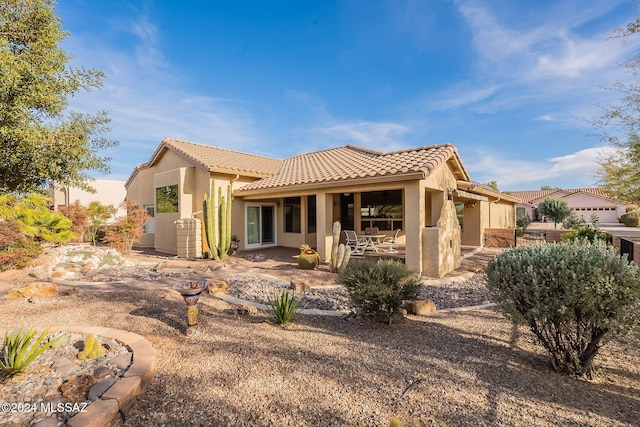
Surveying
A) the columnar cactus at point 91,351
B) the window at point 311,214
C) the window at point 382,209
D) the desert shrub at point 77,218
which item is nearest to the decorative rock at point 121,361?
the columnar cactus at point 91,351

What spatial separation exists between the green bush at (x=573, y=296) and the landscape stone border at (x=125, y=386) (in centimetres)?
431

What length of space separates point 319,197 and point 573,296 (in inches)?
354

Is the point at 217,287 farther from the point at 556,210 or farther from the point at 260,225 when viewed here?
the point at 556,210

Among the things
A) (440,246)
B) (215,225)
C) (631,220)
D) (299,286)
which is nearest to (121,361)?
(299,286)

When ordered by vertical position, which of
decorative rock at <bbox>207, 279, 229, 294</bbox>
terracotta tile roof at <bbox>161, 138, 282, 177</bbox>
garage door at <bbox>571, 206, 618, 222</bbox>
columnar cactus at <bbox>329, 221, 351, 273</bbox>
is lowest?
decorative rock at <bbox>207, 279, 229, 294</bbox>

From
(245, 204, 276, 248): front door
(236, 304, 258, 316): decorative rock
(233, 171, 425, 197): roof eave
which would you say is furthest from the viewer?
(245, 204, 276, 248): front door

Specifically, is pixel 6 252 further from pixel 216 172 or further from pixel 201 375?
pixel 201 375

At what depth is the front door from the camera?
Result: 1545 cm

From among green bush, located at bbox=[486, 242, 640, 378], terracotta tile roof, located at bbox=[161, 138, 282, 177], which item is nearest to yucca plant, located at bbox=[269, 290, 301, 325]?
green bush, located at bbox=[486, 242, 640, 378]

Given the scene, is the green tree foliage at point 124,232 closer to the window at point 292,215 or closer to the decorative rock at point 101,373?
the window at point 292,215

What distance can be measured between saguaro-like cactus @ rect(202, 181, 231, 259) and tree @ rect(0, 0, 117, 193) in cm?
649

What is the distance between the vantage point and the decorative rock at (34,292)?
20.8 feet

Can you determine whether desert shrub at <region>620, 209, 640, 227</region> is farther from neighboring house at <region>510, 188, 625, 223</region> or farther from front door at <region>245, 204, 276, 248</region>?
front door at <region>245, 204, 276, 248</region>

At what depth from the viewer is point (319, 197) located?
1157cm
